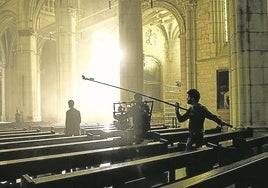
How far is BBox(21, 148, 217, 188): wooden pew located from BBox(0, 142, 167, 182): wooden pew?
0.83 m

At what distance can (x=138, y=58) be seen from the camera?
447 inches

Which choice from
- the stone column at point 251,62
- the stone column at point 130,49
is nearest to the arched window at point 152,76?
the stone column at point 130,49

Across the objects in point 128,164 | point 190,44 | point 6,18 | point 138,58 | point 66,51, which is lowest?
point 128,164

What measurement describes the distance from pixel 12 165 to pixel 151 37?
27024 millimetres

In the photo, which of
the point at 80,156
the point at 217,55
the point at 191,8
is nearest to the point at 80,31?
the point at 191,8

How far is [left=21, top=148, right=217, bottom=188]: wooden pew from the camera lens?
295 centimetres

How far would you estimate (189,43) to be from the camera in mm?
18031

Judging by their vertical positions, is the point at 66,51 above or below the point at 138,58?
above

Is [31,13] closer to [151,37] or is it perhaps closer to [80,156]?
[151,37]

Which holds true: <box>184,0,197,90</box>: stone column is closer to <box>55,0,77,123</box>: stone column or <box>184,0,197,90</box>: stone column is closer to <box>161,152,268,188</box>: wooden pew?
<box>55,0,77,123</box>: stone column

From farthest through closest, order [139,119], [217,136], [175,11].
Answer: [175,11], [217,136], [139,119]

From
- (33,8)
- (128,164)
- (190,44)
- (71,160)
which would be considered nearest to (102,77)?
(33,8)

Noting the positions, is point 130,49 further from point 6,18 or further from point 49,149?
point 6,18

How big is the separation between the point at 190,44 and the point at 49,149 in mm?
13618
